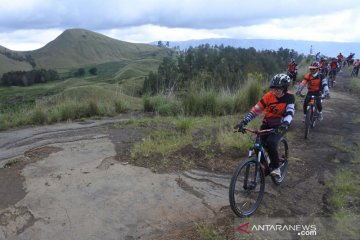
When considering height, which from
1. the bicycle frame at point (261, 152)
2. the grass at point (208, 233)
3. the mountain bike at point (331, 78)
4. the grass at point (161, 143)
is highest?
the bicycle frame at point (261, 152)

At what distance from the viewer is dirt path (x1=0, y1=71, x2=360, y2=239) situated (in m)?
4.12

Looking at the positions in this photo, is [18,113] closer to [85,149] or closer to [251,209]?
[85,149]

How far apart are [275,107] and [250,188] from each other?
51.5 inches

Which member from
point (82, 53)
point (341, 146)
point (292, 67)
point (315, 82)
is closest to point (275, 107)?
point (341, 146)

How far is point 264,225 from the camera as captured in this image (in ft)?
13.3

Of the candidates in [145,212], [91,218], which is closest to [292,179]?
[145,212]

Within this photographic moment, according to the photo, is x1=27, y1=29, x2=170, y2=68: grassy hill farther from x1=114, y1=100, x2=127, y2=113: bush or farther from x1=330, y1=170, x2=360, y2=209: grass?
x1=330, y1=170, x2=360, y2=209: grass

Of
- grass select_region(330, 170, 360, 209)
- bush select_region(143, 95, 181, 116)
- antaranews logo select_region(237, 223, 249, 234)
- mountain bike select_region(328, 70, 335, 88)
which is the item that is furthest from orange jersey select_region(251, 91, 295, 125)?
mountain bike select_region(328, 70, 335, 88)

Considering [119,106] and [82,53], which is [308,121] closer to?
[119,106]

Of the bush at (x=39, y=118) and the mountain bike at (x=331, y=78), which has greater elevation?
the bush at (x=39, y=118)

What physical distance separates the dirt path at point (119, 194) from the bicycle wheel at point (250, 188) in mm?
137

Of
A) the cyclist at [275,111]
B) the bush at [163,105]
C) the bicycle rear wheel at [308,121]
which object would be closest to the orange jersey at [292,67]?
the bush at [163,105]

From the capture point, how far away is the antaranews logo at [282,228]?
12.8ft

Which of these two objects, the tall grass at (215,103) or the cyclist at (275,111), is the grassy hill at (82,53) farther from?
the cyclist at (275,111)
